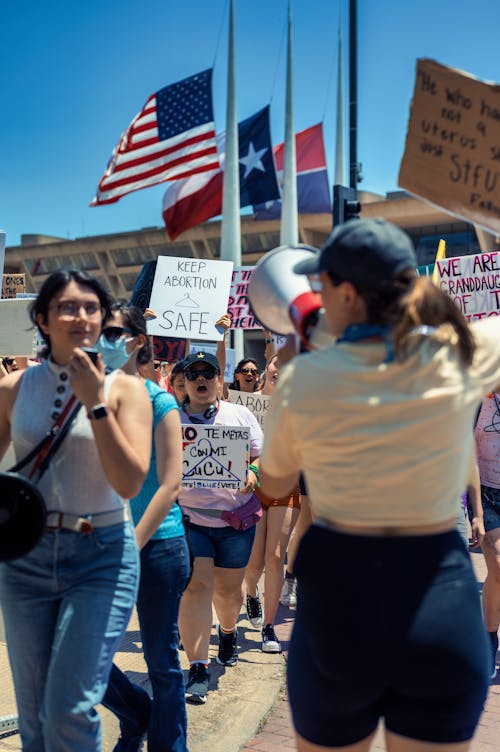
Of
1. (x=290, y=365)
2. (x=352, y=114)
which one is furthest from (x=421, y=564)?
(x=352, y=114)

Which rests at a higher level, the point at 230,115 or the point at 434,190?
the point at 230,115

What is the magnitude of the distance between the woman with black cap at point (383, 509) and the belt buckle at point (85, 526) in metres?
0.85

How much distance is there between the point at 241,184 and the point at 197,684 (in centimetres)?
1712

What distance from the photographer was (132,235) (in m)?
57.2

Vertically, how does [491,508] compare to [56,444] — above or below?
below

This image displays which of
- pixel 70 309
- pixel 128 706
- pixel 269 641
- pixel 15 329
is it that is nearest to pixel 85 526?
pixel 70 309

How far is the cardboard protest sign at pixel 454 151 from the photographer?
289cm

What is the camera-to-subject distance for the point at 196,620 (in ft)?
17.9

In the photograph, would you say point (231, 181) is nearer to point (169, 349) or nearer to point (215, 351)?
point (215, 351)

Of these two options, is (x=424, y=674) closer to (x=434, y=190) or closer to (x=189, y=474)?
(x=434, y=190)

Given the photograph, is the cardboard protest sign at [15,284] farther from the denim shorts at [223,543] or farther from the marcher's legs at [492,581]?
the marcher's legs at [492,581]

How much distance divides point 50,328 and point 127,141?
49.2 ft

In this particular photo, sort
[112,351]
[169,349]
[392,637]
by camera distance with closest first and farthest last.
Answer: [392,637]
[112,351]
[169,349]

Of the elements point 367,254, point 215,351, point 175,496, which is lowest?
point 175,496
